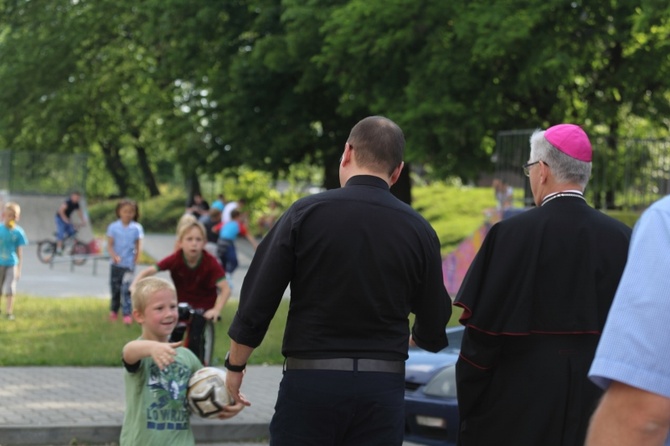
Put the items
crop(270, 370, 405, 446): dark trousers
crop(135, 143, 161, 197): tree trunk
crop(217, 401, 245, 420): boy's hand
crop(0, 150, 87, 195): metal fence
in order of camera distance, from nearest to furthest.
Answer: crop(270, 370, 405, 446): dark trousers
crop(217, 401, 245, 420): boy's hand
crop(0, 150, 87, 195): metal fence
crop(135, 143, 161, 197): tree trunk

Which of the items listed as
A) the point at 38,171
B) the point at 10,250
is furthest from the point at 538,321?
the point at 38,171

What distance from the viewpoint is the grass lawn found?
12.3m

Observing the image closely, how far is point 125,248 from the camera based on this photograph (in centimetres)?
1549

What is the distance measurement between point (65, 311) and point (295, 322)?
1332 centimetres

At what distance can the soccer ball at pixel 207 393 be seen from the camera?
192 inches

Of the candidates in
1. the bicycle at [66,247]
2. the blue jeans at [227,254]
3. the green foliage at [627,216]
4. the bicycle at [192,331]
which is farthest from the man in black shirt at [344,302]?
Answer: the bicycle at [66,247]

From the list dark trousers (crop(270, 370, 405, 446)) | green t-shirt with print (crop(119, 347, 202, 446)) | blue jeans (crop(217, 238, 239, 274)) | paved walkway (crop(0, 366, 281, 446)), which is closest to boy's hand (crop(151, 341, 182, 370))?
green t-shirt with print (crop(119, 347, 202, 446))

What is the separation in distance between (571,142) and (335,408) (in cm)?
→ 137

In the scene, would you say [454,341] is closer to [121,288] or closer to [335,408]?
[335,408]

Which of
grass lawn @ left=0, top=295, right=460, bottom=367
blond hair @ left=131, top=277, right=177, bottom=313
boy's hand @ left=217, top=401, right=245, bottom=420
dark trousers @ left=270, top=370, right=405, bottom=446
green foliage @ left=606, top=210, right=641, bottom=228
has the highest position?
green foliage @ left=606, top=210, right=641, bottom=228

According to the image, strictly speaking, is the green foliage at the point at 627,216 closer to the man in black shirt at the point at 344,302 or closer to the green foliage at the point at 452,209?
the green foliage at the point at 452,209

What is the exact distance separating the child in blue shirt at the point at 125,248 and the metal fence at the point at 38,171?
2480 cm

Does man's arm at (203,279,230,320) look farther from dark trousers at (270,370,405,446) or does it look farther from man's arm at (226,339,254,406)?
dark trousers at (270,370,405,446)

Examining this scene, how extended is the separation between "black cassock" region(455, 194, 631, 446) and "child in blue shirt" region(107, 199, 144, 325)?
36.9ft
